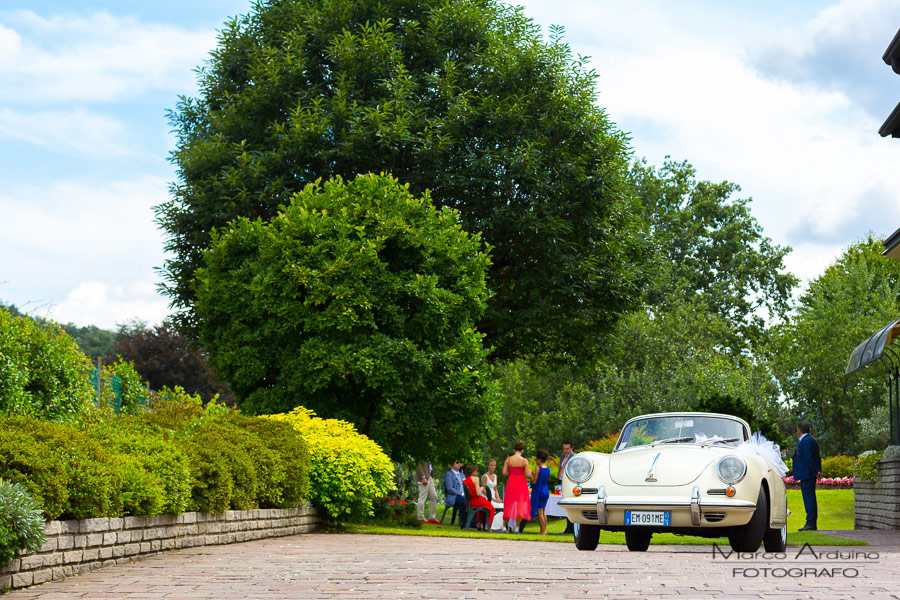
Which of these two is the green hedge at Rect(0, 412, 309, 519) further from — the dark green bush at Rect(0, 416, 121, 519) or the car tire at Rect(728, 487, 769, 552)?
the car tire at Rect(728, 487, 769, 552)

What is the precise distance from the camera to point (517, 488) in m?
19.7

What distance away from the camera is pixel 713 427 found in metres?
11.5

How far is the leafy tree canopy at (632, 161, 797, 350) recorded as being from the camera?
54250mm

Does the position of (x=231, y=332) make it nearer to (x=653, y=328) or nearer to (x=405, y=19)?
(x=405, y=19)

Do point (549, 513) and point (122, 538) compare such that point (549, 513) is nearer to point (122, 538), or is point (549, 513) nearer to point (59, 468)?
point (122, 538)

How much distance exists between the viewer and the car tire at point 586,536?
11406mm

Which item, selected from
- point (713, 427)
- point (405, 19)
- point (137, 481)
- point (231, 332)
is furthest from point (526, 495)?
point (405, 19)

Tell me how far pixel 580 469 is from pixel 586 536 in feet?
3.60

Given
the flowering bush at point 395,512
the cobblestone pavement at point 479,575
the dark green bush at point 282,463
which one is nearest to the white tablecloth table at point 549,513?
the flowering bush at point 395,512

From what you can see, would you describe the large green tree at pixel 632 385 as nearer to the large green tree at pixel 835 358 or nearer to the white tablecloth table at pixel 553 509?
the large green tree at pixel 835 358

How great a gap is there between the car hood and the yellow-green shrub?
696cm

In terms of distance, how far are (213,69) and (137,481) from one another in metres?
18.5

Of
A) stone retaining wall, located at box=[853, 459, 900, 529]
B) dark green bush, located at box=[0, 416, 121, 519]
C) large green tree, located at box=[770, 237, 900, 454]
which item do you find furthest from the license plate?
large green tree, located at box=[770, 237, 900, 454]

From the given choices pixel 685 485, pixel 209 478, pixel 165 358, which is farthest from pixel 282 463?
pixel 165 358
